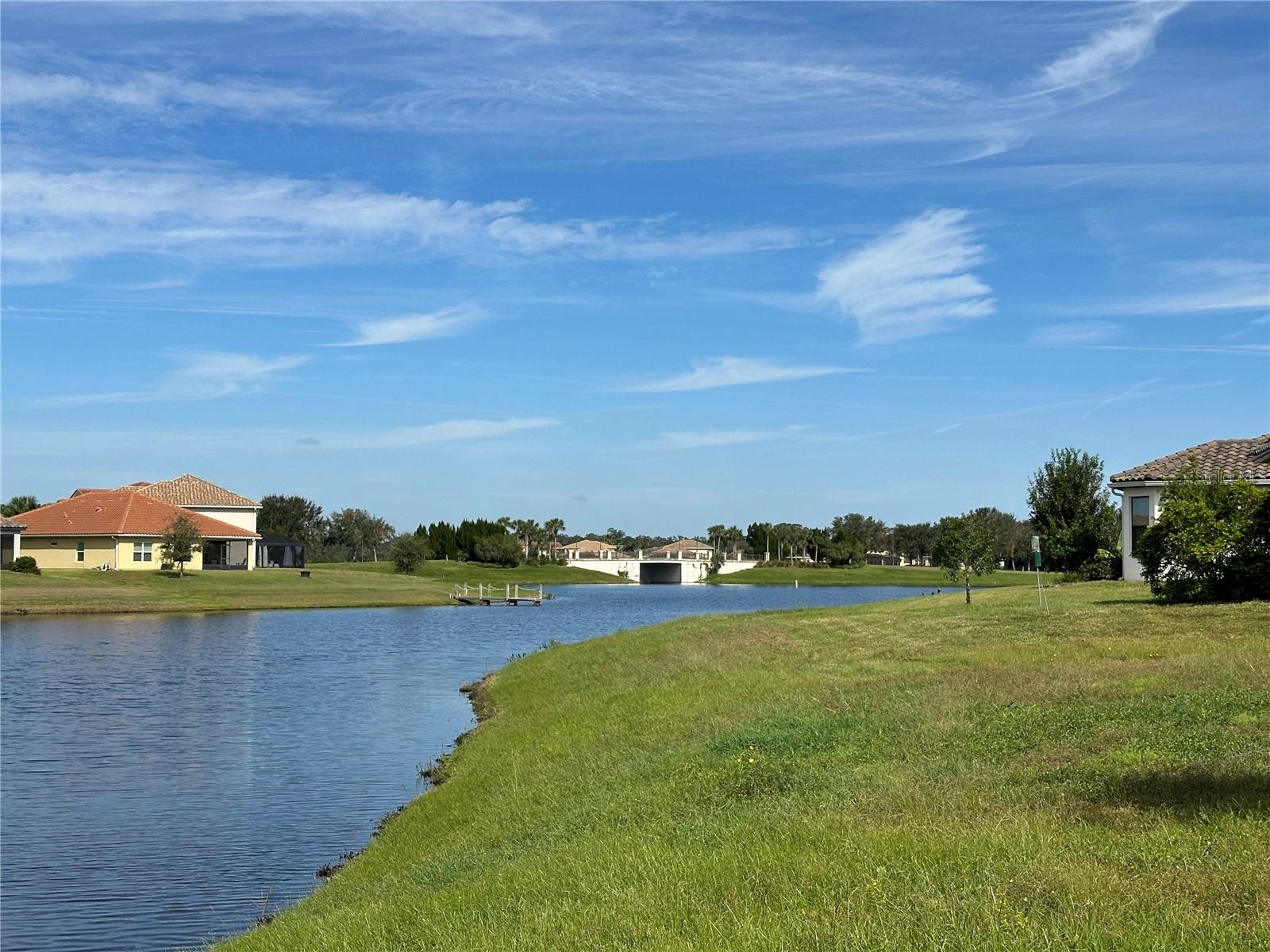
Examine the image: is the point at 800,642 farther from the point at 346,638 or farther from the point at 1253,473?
the point at 346,638

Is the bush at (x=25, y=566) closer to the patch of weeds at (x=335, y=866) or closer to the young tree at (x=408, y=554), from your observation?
the young tree at (x=408, y=554)

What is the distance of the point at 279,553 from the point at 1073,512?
84728 mm

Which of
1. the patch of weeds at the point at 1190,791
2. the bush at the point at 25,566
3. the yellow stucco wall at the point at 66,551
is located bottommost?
the patch of weeds at the point at 1190,791

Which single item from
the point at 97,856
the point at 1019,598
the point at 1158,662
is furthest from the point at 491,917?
the point at 1019,598

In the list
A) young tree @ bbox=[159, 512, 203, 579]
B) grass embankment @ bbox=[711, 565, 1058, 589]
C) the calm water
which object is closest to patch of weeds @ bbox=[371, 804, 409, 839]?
the calm water

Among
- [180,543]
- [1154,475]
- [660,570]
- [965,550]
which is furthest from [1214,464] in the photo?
[660,570]

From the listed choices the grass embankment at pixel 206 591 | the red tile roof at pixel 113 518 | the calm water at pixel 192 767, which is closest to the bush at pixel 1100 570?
the calm water at pixel 192 767

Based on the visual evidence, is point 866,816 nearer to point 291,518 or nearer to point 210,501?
point 210,501

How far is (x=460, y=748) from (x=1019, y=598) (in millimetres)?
20838

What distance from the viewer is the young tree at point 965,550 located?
4619 centimetres

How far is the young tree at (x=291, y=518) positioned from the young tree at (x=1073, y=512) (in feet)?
393

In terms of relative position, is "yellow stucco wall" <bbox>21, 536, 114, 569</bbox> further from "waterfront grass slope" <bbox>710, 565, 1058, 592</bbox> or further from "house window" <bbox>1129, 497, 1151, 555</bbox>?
"waterfront grass slope" <bbox>710, 565, 1058, 592</bbox>

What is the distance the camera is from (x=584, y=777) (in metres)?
17.0

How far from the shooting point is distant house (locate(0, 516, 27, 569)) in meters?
84.8
